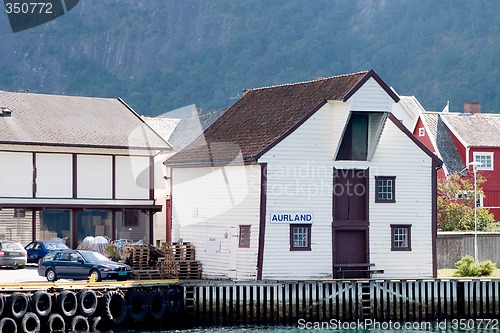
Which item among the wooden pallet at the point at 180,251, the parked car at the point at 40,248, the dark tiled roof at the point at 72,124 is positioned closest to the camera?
the wooden pallet at the point at 180,251

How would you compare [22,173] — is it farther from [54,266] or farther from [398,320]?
[398,320]

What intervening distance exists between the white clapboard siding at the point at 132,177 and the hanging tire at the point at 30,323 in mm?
22677

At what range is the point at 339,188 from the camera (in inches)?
1948

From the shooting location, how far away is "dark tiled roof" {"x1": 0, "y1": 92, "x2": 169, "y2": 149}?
206ft

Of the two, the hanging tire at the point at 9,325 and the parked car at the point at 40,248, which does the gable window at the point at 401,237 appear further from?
the hanging tire at the point at 9,325

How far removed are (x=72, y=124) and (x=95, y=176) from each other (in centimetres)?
358

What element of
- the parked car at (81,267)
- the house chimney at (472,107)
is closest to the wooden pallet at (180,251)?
the parked car at (81,267)

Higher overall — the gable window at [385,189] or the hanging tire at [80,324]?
the gable window at [385,189]

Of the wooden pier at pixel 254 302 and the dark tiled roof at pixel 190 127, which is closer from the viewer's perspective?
the wooden pier at pixel 254 302

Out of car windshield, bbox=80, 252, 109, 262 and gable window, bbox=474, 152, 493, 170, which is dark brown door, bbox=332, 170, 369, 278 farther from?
gable window, bbox=474, 152, 493, 170

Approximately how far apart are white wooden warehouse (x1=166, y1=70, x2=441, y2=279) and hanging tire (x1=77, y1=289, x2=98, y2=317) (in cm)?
712

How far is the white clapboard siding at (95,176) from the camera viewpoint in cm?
6362

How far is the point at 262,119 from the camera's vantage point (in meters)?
52.2

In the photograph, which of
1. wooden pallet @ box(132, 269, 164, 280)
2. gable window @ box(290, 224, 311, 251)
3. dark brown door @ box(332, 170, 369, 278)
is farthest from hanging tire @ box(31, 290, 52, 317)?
dark brown door @ box(332, 170, 369, 278)
